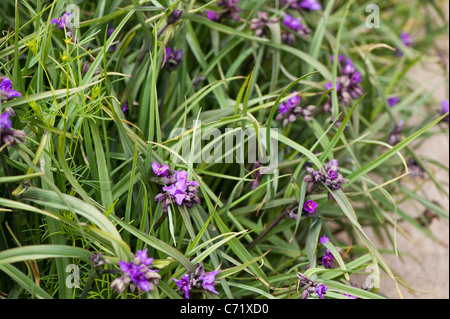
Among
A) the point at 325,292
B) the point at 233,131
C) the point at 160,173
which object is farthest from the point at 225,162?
the point at 325,292

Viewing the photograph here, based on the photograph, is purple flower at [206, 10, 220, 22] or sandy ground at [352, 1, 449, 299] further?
sandy ground at [352, 1, 449, 299]

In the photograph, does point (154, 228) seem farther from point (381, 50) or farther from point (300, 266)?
point (381, 50)

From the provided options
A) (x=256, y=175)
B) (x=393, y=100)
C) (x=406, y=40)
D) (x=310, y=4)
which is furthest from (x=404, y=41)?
(x=256, y=175)

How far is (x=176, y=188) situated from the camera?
3.25 ft

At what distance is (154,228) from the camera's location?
1091 mm

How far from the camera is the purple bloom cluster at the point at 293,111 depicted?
50.7 inches

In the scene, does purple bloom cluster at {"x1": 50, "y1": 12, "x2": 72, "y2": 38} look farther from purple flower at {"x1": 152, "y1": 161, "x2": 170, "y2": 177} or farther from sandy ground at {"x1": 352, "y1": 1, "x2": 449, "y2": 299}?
sandy ground at {"x1": 352, "y1": 1, "x2": 449, "y2": 299}

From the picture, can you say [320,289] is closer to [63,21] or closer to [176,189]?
[176,189]

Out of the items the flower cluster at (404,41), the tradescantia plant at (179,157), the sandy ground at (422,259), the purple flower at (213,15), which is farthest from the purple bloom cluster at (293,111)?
the flower cluster at (404,41)

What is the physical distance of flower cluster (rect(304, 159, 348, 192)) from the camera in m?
1.04

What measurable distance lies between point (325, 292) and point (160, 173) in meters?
0.47

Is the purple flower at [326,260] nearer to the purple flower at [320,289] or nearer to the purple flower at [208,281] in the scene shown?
the purple flower at [320,289]

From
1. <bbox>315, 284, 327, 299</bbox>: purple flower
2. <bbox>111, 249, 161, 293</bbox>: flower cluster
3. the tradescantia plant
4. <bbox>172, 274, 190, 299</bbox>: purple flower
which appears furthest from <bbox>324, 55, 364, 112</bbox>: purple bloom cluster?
<bbox>111, 249, 161, 293</bbox>: flower cluster

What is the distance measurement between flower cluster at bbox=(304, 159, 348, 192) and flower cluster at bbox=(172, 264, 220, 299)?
0.31 m
